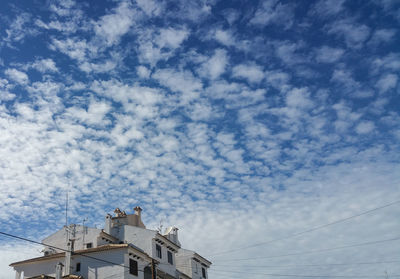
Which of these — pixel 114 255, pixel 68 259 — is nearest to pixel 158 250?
pixel 114 255

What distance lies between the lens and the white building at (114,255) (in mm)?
43906

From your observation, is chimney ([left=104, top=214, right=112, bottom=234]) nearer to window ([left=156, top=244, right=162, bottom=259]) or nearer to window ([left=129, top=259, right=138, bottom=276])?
window ([left=156, top=244, right=162, bottom=259])

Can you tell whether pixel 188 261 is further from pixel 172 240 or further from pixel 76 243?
pixel 76 243

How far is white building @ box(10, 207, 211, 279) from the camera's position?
43.9 metres

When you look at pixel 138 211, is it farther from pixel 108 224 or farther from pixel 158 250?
pixel 158 250

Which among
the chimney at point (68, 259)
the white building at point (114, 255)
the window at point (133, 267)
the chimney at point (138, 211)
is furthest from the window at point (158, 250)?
the chimney at point (68, 259)

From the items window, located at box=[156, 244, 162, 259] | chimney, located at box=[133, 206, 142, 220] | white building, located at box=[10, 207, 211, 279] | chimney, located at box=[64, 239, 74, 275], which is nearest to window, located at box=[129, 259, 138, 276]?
white building, located at box=[10, 207, 211, 279]

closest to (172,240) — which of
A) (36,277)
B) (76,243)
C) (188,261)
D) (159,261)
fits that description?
(188,261)

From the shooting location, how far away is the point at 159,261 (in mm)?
50844

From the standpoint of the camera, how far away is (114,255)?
4406 centimetres

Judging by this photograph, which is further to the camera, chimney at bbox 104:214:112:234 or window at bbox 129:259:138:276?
chimney at bbox 104:214:112:234

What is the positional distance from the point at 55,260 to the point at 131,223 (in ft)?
39.0

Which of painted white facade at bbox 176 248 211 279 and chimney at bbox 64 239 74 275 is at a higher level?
painted white facade at bbox 176 248 211 279

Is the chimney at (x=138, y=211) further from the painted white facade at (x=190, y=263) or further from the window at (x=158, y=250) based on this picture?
the painted white facade at (x=190, y=263)
